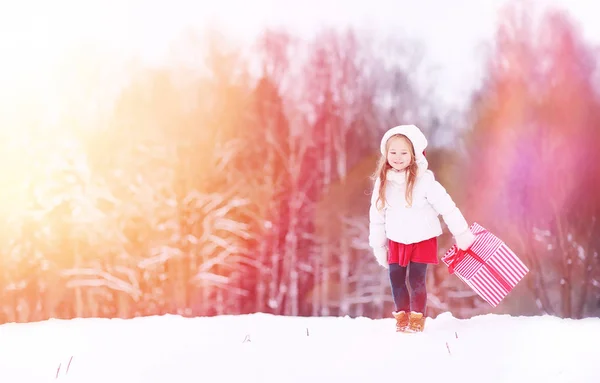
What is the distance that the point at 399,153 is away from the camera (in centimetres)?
220

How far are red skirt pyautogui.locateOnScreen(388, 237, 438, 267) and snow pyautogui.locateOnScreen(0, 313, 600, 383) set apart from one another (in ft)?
0.87

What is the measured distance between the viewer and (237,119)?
2629 mm

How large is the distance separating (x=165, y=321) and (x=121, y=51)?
115 centimetres

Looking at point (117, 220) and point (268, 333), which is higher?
point (117, 220)

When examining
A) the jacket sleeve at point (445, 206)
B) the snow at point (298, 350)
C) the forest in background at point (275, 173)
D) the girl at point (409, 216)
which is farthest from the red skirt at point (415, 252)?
the forest in background at point (275, 173)

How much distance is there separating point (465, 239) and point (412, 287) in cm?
27

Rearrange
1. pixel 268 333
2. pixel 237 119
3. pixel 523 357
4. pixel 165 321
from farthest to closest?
1. pixel 237 119
2. pixel 165 321
3. pixel 268 333
4. pixel 523 357

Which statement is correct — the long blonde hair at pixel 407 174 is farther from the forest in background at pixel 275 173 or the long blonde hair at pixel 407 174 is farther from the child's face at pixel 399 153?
the forest in background at pixel 275 173

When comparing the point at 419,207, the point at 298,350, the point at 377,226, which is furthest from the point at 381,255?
the point at 298,350

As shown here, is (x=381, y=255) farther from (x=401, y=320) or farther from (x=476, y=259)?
(x=476, y=259)

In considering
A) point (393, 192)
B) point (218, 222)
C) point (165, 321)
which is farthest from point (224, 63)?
point (165, 321)

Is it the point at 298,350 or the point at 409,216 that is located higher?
the point at 409,216

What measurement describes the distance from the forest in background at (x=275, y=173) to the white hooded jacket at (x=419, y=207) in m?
0.38

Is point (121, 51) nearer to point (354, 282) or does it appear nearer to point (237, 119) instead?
point (237, 119)
